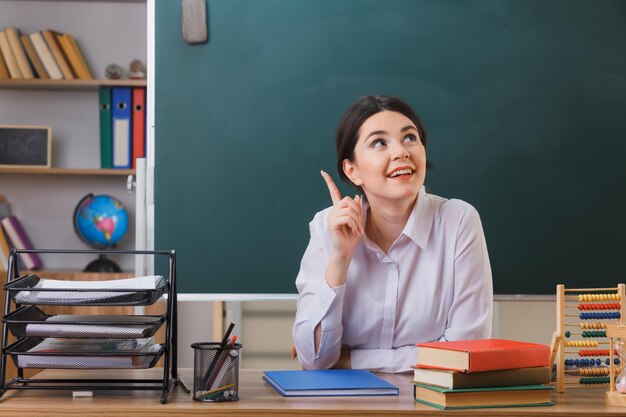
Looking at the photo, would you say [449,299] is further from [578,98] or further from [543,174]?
[578,98]

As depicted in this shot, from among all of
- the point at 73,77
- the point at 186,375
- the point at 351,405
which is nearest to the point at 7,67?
the point at 73,77

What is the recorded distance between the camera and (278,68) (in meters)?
2.79

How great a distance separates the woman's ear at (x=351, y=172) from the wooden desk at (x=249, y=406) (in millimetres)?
753

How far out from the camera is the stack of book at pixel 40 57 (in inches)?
165

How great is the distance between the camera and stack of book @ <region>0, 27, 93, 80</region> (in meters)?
4.20

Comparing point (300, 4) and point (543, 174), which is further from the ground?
point (300, 4)

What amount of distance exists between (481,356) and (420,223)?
0.70 meters

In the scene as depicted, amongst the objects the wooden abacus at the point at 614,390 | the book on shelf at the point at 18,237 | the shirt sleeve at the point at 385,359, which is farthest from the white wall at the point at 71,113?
the wooden abacus at the point at 614,390

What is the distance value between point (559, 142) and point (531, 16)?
1.49ft

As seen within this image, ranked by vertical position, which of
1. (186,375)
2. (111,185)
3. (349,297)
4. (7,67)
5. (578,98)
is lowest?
(186,375)

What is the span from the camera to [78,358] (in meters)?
1.52

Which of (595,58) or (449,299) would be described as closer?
(449,299)

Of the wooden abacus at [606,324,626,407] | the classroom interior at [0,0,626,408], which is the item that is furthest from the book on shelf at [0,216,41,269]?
the wooden abacus at [606,324,626,407]

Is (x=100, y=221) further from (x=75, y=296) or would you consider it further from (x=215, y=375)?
(x=215, y=375)
